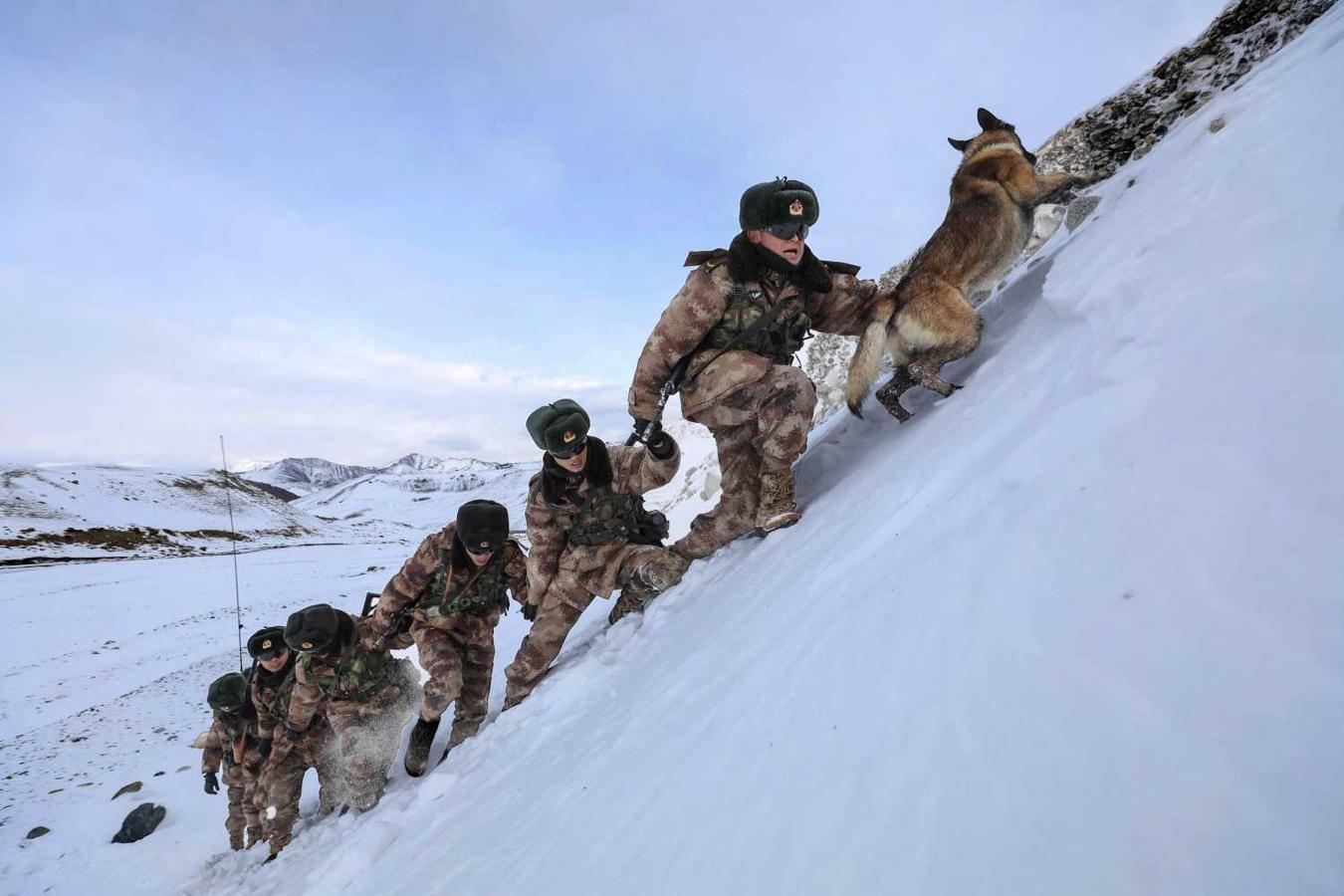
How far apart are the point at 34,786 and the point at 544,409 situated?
8792mm

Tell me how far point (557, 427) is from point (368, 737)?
327cm

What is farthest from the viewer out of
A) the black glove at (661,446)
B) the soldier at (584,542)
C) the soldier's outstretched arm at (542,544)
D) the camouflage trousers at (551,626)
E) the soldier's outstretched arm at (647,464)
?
the camouflage trousers at (551,626)

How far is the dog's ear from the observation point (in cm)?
452

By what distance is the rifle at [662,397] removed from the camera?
385cm

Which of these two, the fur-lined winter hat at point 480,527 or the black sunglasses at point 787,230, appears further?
the fur-lined winter hat at point 480,527

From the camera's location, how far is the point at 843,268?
3.92 m

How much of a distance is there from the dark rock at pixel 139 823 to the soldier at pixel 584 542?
187 inches

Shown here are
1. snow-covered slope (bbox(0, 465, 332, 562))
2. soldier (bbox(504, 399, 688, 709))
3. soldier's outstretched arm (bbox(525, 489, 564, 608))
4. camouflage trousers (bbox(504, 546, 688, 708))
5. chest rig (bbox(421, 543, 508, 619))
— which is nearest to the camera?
soldier (bbox(504, 399, 688, 709))

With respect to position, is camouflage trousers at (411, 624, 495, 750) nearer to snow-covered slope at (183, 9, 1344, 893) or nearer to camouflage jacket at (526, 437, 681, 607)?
camouflage jacket at (526, 437, 681, 607)

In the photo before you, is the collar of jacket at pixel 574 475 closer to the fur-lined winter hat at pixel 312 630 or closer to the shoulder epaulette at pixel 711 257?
the shoulder epaulette at pixel 711 257

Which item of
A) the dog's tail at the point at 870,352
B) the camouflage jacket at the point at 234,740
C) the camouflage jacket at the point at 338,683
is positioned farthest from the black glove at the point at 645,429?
the camouflage jacket at the point at 234,740

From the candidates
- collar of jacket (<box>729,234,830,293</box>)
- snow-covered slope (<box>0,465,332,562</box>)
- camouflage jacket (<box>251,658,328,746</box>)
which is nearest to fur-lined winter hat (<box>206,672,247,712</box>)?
camouflage jacket (<box>251,658,328,746</box>)

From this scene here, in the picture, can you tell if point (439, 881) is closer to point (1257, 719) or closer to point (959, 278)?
point (1257, 719)

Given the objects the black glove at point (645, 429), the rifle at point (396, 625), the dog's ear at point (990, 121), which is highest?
the dog's ear at point (990, 121)
